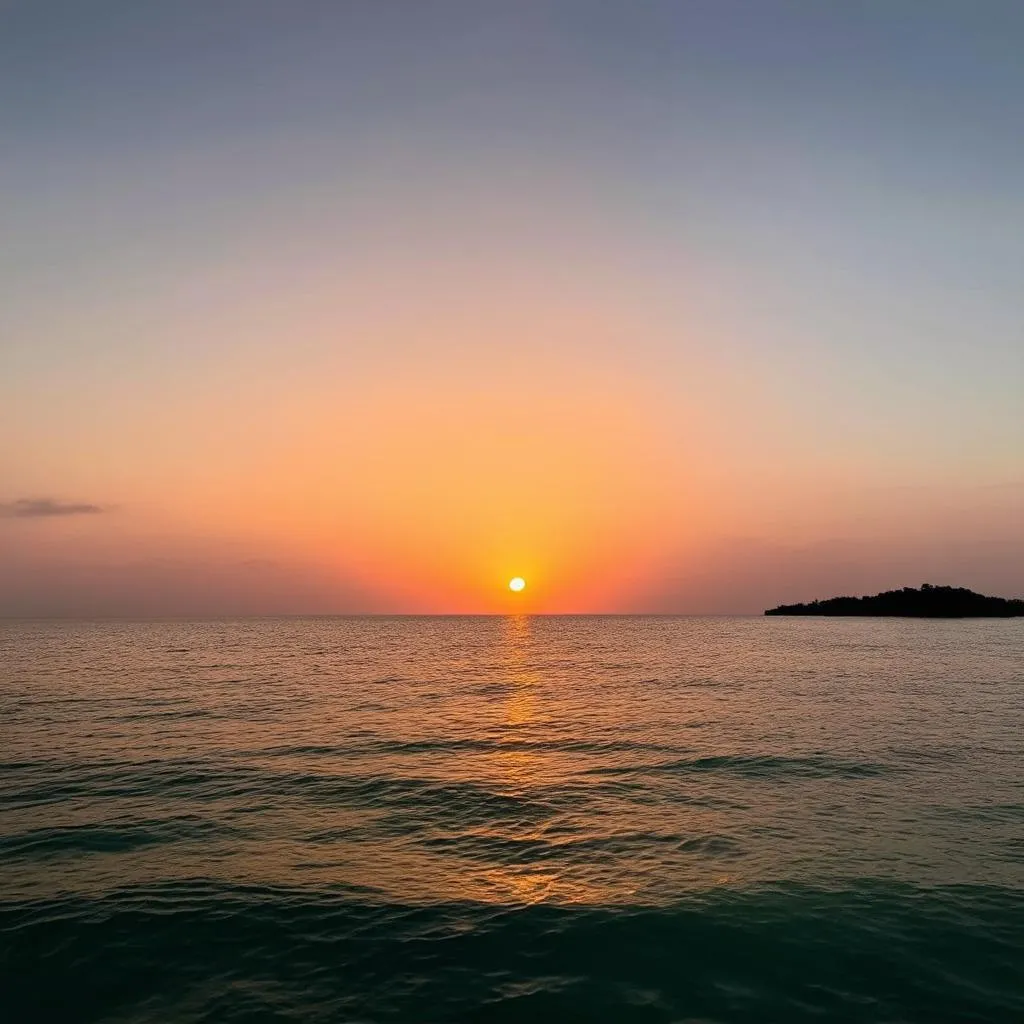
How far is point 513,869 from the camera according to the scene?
1925cm

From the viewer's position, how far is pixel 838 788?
89.8 ft

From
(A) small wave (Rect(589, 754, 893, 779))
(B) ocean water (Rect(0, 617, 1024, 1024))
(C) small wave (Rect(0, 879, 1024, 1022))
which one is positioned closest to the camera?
(C) small wave (Rect(0, 879, 1024, 1022))

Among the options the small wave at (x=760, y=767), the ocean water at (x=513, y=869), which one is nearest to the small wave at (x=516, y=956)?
the ocean water at (x=513, y=869)

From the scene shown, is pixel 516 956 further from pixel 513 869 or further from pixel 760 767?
pixel 760 767

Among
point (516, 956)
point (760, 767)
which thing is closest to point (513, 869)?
point (516, 956)

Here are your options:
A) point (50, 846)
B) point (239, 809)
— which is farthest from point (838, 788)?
point (50, 846)

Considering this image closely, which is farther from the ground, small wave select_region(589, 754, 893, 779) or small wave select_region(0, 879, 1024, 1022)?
small wave select_region(589, 754, 893, 779)

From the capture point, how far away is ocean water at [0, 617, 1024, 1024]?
13.5 m

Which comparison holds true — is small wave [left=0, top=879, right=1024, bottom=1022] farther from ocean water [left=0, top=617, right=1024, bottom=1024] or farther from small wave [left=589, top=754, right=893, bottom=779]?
small wave [left=589, top=754, right=893, bottom=779]

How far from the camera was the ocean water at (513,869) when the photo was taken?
1350 centimetres

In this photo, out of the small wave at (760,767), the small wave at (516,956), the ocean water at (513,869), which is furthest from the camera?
the small wave at (760,767)

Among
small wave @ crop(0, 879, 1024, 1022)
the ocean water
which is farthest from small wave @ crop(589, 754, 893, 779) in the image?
small wave @ crop(0, 879, 1024, 1022)

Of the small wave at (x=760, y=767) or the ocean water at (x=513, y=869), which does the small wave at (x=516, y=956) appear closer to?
the ocean water at (x=513, y=869)

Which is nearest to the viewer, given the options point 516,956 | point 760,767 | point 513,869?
point 516,956
